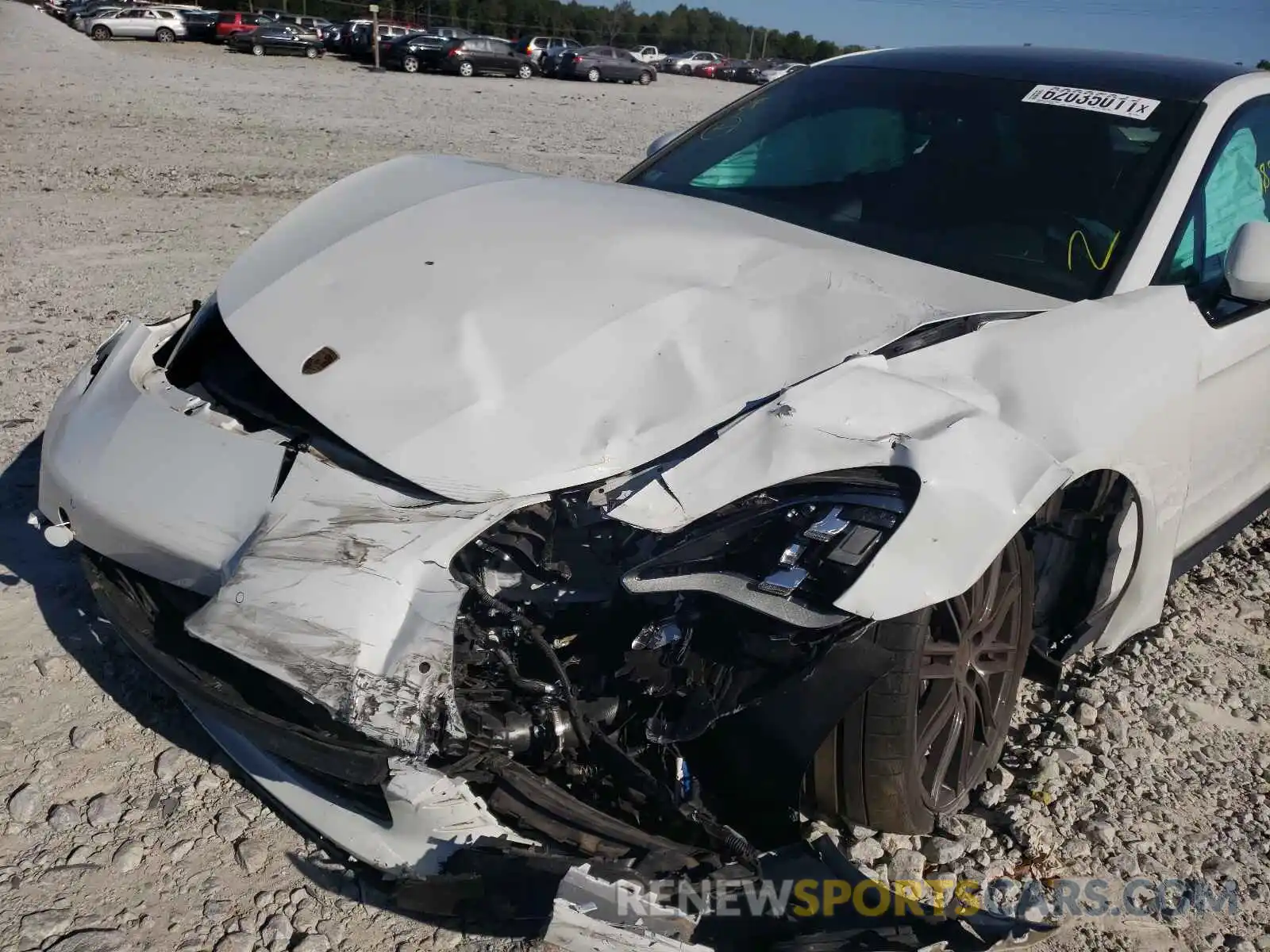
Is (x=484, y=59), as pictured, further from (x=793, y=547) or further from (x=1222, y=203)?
(x=793, y=547)

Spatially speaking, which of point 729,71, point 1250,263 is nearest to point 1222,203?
point 1250,263

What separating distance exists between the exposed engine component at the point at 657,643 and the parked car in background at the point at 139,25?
35.9 meters

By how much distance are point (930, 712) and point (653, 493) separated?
775 millimetres

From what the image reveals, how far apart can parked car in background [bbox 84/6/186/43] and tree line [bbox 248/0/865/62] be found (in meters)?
16.5

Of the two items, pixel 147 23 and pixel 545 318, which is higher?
pixel 545 318

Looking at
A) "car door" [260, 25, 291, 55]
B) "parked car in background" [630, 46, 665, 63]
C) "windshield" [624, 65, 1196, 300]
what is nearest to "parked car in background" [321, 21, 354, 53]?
"car door" [260, 25, 291, 55]

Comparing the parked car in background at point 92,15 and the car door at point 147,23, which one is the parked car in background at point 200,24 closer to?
the car door at point 147,23

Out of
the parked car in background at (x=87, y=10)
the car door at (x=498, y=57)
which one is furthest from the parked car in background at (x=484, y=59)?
the parked car in background at (x=87, y=10)

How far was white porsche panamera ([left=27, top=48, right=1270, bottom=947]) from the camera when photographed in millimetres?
1836

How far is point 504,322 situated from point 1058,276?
1.50m

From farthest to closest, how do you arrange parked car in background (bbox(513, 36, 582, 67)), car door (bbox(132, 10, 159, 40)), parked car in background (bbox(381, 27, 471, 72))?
car door (bbox(132, 10, 159, 40))
parked car in background (bbox(513, 36, 582, 67))
parked car in background (bbox(381, 27, 471, 72))

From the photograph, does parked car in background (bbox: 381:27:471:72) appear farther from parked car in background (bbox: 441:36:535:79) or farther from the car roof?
the car roof

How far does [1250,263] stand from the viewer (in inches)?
103

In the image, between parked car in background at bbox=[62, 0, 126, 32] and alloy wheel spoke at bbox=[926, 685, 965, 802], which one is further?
parked car in background at bbox=[62, 0, 126, 32]
